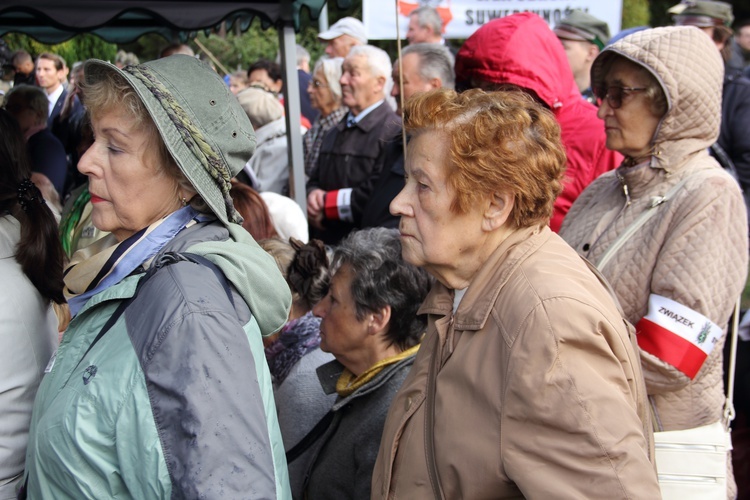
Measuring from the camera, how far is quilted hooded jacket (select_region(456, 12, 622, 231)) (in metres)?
3.07

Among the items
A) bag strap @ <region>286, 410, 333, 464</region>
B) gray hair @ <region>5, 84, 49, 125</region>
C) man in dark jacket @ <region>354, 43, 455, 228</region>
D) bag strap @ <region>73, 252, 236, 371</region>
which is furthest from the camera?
gray hair @ <region>5, 84, 49, 125</region>

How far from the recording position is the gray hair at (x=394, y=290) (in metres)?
2.60

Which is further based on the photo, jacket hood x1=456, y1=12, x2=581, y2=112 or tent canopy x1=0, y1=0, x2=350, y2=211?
tent canopy x1=0, y1=0, x2=350, y2=211

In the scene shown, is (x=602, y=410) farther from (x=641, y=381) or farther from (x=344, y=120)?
(x=344, y=120)

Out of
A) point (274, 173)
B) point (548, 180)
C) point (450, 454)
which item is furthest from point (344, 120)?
point (450, 454)

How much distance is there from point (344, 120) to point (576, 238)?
260cm

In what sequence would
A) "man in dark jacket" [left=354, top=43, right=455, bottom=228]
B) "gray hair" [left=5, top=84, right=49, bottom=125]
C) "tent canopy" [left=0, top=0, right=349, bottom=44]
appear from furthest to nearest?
"gray hair" [left=5, top=84, right=49, bottom=125] < "tent canopy" [left=0, top=0, right=349, bottom=44] < "man in dark jacket" [left=354, top=43, right=455, bottom=228]

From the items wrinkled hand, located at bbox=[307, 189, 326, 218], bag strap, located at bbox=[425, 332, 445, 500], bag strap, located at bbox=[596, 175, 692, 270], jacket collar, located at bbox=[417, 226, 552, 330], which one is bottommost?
wrinkled hand, located at bbox=[307, 189, 326, 218]

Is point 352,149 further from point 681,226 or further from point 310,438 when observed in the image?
point 681,226

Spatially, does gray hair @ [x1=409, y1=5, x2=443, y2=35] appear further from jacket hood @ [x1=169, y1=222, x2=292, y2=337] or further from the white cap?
jacket hood @ [x1=169, y1=222, x2=292, y2=337]

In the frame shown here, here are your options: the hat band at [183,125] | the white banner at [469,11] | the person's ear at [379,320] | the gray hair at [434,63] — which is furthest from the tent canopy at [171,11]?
the hat band at [183,125]

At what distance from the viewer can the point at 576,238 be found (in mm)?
2684

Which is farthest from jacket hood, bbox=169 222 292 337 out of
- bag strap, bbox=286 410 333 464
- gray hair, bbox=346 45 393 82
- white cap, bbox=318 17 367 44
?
white cap, bbox=318 17 367 44

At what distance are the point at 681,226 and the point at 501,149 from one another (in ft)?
2.89
